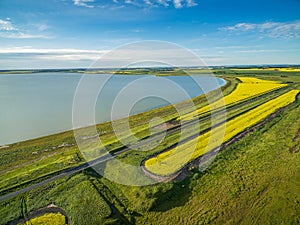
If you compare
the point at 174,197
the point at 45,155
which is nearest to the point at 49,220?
the point at 174,197

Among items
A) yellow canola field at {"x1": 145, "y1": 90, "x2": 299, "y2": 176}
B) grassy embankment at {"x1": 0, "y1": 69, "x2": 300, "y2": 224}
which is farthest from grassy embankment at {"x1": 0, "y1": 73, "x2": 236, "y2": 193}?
yellow canola field at {"x1": 145, "y1": 90, "x2": 299, "y2": 176}

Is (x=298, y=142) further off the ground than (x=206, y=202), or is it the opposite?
(x=298, y=142)

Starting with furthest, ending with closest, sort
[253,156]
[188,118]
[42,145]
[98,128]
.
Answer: [188,118], [98,128], [42,145], [253,156]

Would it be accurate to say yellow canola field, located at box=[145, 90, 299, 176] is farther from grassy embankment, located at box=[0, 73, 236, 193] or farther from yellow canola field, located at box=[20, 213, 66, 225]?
yellow canola field, located at box=[20, 213, 66, 225]

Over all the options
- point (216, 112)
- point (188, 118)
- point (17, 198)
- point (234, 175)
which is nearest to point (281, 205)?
point (234, 175)

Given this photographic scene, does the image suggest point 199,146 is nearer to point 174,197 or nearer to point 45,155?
point 174,197

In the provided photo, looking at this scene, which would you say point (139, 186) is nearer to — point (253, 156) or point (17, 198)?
point (17, 198)

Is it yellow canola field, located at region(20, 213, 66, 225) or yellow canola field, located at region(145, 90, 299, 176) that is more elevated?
yellow canola field, located at region(145, 90, 299, 176)
